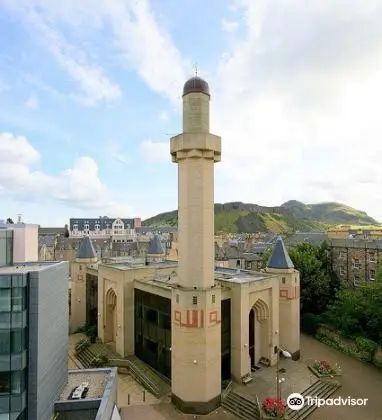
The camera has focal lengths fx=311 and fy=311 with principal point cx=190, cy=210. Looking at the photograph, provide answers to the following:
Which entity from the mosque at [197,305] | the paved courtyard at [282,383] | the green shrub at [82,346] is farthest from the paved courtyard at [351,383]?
the green shrub at [82,346]

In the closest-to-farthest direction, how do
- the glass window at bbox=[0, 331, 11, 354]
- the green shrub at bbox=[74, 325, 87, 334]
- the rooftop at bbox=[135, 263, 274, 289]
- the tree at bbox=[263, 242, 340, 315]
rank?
the glass window at bbox=[0, 331, 11, 354], the rooftop at bbox=[135, 263, 274, 289], the green shrub at bbox=[74, 325, 87, 334], the tree at bbox=[263, 242, 340, 315]

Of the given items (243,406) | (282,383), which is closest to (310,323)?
(282,383)

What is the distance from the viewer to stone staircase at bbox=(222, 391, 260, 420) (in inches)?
950

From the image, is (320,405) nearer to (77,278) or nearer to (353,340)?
(353,340)

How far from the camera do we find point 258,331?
31.9m

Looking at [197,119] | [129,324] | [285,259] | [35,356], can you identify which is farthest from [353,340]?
Answer: [35,356]

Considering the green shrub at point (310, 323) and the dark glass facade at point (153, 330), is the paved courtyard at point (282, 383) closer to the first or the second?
the dark glass facade at point (153, 330)

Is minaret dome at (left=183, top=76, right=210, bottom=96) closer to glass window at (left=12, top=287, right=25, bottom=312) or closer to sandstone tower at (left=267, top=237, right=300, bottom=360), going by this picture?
glass window at (left=12, top=287, right=25, bottom=312)

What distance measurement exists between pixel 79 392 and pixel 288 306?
2220cm

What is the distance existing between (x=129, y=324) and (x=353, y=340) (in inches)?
1033

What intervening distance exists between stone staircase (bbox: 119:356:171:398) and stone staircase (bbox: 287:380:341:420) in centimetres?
1068

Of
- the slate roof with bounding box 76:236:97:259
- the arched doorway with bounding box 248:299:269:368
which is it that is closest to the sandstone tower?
the arched doorway with bounding box 248:299:269:368

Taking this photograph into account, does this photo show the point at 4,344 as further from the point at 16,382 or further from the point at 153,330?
the point at 153,330

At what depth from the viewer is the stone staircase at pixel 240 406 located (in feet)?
79.2
